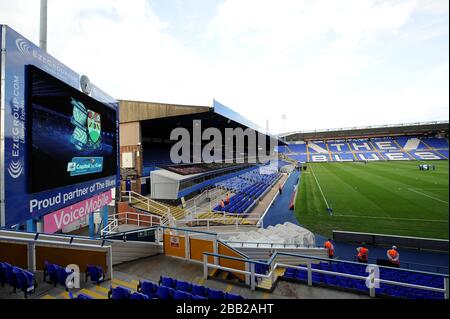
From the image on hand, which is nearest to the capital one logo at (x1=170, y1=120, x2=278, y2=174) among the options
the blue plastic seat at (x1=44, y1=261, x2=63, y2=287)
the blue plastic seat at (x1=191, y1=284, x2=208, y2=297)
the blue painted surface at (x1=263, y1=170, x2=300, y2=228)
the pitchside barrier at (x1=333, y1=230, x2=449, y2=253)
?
the blue painted surface at (x1=263, y1=170, x2=300, y2=228)

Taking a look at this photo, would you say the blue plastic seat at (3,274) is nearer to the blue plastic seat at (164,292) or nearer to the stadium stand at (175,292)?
the stadium stand at (175,292)

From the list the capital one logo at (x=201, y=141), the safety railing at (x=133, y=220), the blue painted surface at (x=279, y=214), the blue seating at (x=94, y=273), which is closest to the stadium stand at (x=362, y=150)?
the capital one logo at (x=201, y=141)

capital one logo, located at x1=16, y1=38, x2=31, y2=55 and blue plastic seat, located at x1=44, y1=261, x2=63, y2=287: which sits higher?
capital one logo, located at x1=16, y1=38, x2=31, y2=55

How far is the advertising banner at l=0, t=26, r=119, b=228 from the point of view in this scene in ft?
14.4

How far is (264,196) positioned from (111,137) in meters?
15.9

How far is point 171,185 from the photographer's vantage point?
15.3 metres

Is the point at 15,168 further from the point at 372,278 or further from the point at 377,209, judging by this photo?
the point at 377,209

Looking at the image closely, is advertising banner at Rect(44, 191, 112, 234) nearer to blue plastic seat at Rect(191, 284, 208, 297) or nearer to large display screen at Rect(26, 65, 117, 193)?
large display screen at Rect(26, 65, 117, 193)

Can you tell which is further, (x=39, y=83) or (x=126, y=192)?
(x=126, y=192)

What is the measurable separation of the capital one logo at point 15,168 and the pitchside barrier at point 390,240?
1144 cm

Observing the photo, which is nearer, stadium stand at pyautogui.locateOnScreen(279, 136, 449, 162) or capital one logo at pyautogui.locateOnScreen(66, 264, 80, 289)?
capital one logo at pyautogui.locateOnScreen(66, 264, 80, 289)

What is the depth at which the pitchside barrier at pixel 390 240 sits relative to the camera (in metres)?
9.29
